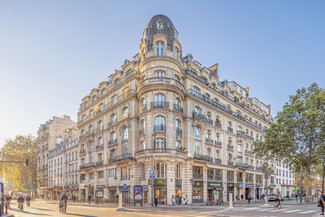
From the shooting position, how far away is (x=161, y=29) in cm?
3916

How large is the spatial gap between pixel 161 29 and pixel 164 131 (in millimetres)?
15267

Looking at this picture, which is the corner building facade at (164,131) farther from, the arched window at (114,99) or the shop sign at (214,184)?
the shop sign at (214,184)

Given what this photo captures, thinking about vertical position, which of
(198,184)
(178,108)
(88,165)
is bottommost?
(198,184)

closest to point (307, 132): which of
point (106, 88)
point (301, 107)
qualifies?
point (301, 107)

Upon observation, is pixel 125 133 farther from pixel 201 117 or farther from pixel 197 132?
pixel 201 117

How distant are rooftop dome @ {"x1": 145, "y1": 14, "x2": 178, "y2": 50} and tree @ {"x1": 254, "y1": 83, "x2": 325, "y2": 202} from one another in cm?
1900

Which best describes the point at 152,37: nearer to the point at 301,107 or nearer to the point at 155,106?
the point at 155,106

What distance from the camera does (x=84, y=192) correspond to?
171 ft

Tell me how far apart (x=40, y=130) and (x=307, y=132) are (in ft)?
232

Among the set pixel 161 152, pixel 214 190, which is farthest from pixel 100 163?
pixel 214 190

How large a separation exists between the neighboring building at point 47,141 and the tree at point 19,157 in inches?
97.3

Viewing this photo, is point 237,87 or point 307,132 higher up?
point 237,87

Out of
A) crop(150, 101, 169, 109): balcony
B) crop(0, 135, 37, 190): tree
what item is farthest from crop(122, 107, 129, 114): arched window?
crop(0, 135, 37, 190): tree

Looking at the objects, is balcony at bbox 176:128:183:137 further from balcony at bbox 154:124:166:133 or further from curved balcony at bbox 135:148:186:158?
curved balcony at bbox 135:148:186:158
